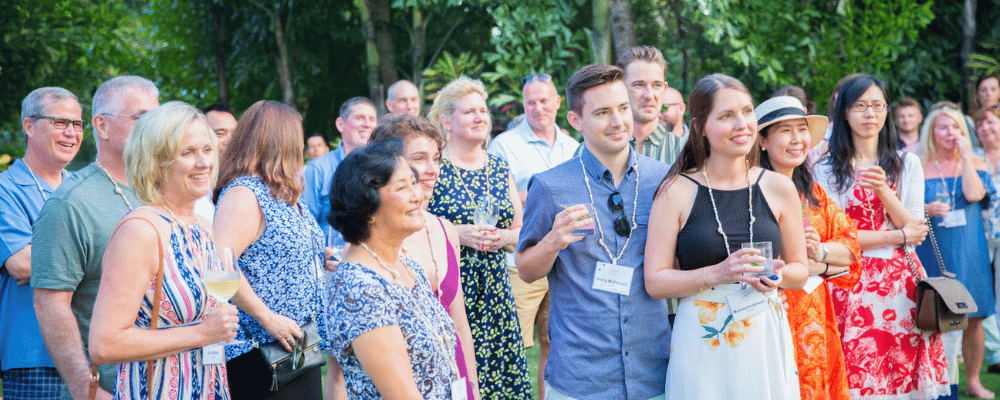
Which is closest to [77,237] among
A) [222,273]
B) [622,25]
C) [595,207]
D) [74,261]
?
[74,261]

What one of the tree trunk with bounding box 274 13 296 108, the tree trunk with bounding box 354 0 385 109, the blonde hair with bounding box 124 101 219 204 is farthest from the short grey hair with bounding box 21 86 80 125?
the tree trunk with bounding box 274 13 296 108

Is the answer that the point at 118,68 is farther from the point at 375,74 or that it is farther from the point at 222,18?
the point at 375,74

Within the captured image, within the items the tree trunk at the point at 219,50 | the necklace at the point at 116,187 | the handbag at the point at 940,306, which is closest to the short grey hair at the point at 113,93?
the necklace at the point at 116,187

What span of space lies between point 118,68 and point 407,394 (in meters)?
11.6

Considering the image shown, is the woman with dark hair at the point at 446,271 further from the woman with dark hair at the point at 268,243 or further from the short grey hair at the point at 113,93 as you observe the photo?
the short grey hair at the point at 113,93

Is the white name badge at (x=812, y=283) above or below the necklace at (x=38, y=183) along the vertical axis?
below

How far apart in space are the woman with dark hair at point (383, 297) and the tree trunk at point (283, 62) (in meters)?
9.39

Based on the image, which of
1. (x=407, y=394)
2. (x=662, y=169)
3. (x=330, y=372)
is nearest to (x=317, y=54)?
(x=330, y=372)

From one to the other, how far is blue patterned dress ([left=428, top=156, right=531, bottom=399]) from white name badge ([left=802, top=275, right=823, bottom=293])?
143 cm

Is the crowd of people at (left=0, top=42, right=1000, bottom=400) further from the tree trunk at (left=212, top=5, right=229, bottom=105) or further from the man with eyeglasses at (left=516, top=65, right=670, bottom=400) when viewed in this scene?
the tree trunk at (left=212, top=5, right=229, bottom=105)

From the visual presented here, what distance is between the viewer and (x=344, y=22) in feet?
38.2

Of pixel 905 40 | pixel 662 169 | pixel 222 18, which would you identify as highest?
pixel 222 18

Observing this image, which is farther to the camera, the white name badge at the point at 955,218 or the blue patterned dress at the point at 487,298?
the white name badge at the point at 955,218

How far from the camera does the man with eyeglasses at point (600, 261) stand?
263 cm
